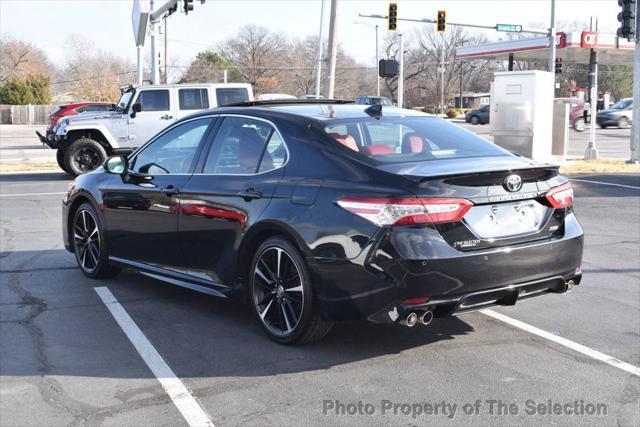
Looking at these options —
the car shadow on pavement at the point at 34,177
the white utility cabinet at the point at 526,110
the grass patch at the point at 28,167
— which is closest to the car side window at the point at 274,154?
the car shadow on pavement at the point at 34,177

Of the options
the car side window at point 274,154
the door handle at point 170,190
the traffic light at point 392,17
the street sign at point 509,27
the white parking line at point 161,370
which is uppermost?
the traffic light at point 392,17

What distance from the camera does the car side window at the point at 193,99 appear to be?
1752 cm

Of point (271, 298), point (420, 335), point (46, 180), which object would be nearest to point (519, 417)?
point (420, 335)

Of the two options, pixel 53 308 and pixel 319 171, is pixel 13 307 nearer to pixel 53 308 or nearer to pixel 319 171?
pixel 53 308

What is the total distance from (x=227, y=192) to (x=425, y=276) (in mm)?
1720

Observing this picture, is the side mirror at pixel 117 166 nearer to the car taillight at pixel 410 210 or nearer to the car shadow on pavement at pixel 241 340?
the car shadow on pavement at pixel 241 340

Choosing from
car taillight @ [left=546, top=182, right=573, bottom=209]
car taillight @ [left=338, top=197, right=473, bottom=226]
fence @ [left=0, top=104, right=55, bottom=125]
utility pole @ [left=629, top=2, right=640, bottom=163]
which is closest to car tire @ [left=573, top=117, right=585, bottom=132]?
utility pole @ [left=629, top=2, right=640, bottom=163]

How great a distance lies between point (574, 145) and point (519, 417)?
98.8 feet

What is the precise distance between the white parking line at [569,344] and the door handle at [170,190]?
8.66 feet

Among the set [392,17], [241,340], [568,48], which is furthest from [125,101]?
[568,48]

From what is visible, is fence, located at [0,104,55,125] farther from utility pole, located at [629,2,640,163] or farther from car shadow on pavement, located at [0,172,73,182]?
utility pole, located at [629,2,640,163]

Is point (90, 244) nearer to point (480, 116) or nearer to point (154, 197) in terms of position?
point (154, 197)

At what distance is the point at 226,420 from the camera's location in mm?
3965

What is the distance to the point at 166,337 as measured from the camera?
5.39 m
